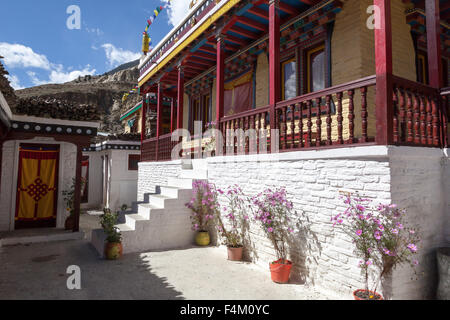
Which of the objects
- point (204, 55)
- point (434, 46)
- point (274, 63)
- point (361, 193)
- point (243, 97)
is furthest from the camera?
point (243, 97)

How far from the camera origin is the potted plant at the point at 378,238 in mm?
3166

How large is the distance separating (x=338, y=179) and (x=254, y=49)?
18.5 ft

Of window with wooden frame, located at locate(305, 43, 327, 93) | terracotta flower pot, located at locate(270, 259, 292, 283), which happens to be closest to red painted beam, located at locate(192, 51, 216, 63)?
window with wooden frame, located at locate(305, 43, 327, 93)

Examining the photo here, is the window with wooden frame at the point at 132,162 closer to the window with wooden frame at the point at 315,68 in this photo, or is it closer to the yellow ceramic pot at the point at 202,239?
the yellow ceramic pot at the point at 202,239

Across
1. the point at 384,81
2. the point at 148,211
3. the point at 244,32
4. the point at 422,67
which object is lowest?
the point at 148,211

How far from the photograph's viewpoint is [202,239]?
6445 mm

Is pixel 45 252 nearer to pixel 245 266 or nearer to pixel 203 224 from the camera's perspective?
pixel 203 224

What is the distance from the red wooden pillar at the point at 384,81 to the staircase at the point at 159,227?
4424 mm

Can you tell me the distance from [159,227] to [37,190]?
184 inches

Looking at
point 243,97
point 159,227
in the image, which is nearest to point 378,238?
point 159,227

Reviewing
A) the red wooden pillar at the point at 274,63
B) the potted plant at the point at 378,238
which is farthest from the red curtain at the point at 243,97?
the potted plant at the point at 378,238

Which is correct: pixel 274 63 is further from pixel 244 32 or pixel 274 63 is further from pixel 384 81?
pixel 244 32

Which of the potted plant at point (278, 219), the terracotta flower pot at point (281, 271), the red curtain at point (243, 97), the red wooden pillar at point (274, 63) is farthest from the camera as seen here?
the red curtain at point (243, 97)

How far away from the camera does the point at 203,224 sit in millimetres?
6668
